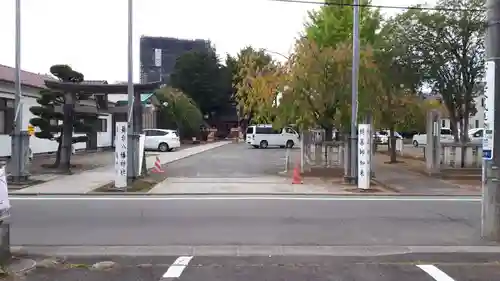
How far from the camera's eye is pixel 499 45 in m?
9.35

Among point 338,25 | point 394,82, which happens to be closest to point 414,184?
point 394,82

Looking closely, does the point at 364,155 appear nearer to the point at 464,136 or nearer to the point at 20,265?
the point at 464,136

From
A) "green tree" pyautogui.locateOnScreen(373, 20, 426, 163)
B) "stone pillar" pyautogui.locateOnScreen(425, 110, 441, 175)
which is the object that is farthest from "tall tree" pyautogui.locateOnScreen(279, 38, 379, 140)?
"stone pillar" pyautogui.locateOnScreen(425, 110, 441, 175)

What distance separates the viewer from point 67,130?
2295cm

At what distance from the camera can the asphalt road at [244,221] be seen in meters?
9.85

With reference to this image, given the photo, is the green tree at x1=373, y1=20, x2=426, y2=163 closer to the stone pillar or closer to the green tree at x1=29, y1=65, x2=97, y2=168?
the stone pillar

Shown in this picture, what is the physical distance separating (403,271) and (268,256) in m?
1.97

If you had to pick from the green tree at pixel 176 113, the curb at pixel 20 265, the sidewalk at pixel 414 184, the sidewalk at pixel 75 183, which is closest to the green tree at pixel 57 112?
the sidewalk at pixel 75 183

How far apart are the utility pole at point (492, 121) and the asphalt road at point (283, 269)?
120 centimetres

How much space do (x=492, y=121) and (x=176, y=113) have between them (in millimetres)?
47235

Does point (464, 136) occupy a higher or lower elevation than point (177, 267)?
higher

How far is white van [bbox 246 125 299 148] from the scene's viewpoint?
49844 millimetres

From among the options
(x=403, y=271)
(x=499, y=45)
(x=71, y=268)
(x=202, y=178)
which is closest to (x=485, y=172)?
(x=499, y=45)

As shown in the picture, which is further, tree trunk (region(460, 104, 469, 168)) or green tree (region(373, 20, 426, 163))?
green tree (region(373, 20, 426, 163))
